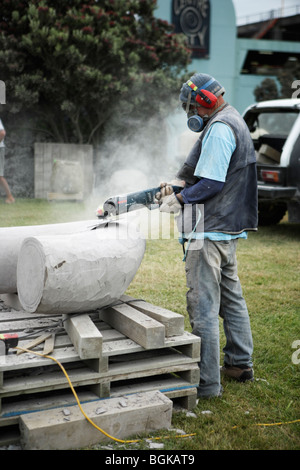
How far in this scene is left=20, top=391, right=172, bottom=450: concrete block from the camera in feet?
8.50

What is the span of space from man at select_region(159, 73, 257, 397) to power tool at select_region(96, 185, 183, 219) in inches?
5.1

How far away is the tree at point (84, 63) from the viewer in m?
13.9

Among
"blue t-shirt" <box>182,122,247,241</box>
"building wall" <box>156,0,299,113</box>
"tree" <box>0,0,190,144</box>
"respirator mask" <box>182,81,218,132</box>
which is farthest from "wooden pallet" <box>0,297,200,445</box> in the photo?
"building wall" <box>156,0,299,113</box>

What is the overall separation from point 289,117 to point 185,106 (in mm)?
22188

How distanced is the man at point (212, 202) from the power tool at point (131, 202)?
0.43 feet

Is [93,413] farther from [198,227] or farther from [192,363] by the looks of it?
[198,227]

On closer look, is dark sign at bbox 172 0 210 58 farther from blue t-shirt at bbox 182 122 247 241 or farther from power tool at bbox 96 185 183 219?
blue t-shirt at bbox 182 122 247 241

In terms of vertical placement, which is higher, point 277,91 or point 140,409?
point 277,91

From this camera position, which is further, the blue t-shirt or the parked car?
the parked car

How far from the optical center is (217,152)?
3.21 meters

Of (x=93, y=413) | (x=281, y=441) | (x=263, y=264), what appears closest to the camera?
(x=93, y=413)

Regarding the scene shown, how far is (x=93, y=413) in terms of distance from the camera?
9.03 feet

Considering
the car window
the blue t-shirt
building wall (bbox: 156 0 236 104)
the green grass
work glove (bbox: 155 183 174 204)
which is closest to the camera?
the green grass
